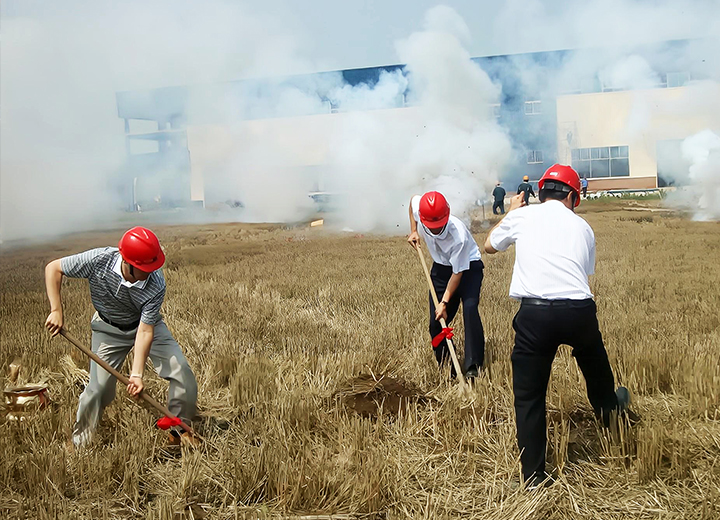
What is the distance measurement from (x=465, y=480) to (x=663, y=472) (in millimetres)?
850

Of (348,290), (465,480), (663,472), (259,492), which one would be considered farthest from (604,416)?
(348,290)

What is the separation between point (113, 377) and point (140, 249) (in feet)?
2.42

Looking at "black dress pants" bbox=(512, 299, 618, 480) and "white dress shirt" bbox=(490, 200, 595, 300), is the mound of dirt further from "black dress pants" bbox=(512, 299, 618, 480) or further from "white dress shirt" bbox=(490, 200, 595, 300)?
"white dress shirt" bbox=(490, 200, 595, 300)

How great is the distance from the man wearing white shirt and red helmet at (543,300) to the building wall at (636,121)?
5364 millimetres

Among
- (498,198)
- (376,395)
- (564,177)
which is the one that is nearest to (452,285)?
(376,395)

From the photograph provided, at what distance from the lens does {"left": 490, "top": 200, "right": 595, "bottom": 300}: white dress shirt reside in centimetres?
269

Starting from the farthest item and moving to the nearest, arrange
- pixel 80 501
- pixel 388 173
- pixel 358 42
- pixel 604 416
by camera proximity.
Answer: pixel 388 173 → pixel 358 42 → pixel 604 416 → pixel 80 501

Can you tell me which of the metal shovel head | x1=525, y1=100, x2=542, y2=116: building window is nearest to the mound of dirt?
the metal shovel head

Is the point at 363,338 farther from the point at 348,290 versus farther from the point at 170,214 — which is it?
the point at 170,214

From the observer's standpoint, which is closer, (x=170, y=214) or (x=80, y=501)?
(x=80, y=501)

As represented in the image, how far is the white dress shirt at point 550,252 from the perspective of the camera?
8.84 feet

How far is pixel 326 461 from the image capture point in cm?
294

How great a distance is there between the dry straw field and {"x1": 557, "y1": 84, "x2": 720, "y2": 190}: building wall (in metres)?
0.98

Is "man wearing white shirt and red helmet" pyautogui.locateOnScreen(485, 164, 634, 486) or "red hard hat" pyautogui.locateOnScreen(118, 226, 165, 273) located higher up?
"red hard hat" pyautogui.locateOnScreen(118, 226, 165, 273)
